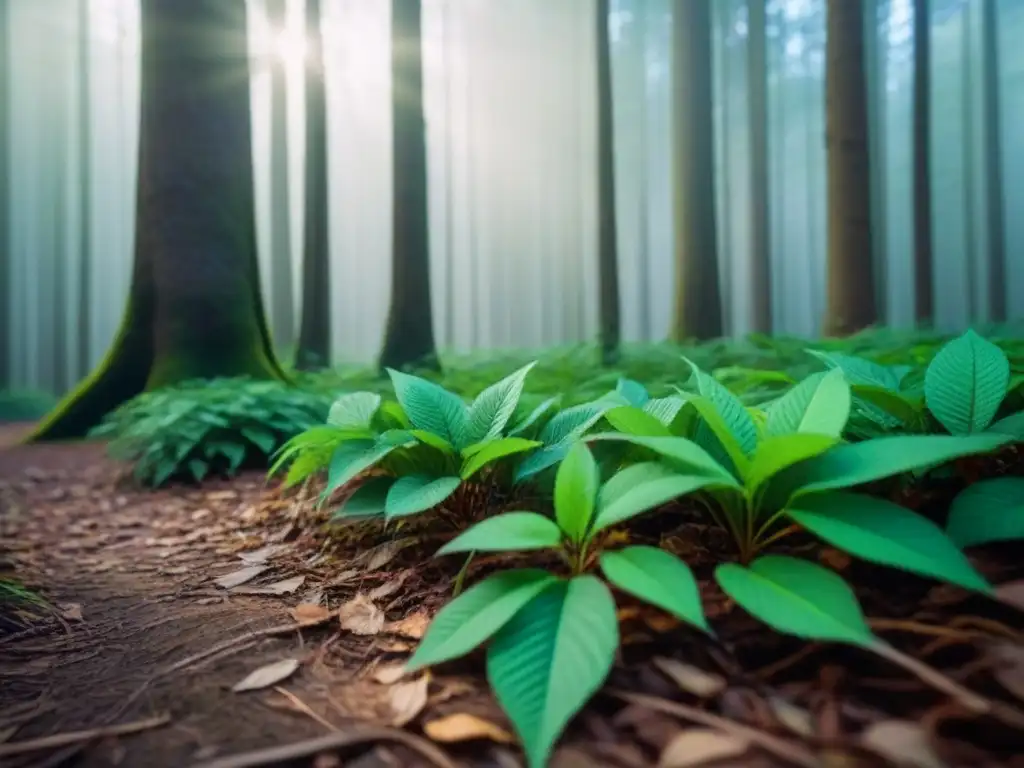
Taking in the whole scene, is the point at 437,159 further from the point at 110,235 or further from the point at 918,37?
the point at 918,37

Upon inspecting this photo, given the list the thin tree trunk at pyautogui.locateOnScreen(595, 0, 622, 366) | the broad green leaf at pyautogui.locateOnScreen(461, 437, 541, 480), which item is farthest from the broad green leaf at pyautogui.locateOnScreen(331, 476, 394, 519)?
the thin tree trunk at pyautogui.locateOnScreen(595, 0, 622, 366)

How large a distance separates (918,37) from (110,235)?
94.7 feet

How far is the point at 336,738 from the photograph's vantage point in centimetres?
Result: 99

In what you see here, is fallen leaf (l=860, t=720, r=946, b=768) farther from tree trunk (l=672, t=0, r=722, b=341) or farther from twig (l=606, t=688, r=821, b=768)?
tree trunk (l=672, t=0, r=722, b=341)

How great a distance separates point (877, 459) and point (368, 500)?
1368 millimetres

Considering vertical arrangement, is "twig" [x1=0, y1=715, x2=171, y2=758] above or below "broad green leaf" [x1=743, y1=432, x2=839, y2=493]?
below

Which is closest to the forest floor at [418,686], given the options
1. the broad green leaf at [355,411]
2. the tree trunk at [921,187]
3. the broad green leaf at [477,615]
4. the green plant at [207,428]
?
the broad green leaf at [477,615]

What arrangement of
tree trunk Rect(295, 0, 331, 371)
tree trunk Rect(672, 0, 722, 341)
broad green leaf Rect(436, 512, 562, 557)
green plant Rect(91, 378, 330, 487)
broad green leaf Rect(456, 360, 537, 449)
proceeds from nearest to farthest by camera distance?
broad green leaf Rect(436, 512, 562, 557) → broad green leaf Rect(456, 360, 537, 449) → green plant Rect(91, 378, 330, 487) → tree trunk Rect(672, 0, 722, 341) → tree trunk Rect(295, 0, 331, 371)

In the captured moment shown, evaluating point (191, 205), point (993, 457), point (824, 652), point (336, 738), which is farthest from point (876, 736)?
point (191, 205)

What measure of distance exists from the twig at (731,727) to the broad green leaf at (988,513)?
575 millimetres

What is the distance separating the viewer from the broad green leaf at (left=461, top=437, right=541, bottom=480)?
4.95ft

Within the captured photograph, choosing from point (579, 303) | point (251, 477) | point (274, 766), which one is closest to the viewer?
point (274, 766)

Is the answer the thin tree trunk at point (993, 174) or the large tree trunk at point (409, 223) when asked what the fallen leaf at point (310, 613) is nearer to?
the large tree trunk at point (409, 223)

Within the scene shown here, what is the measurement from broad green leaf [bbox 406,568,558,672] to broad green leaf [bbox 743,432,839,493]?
1.48 ft
